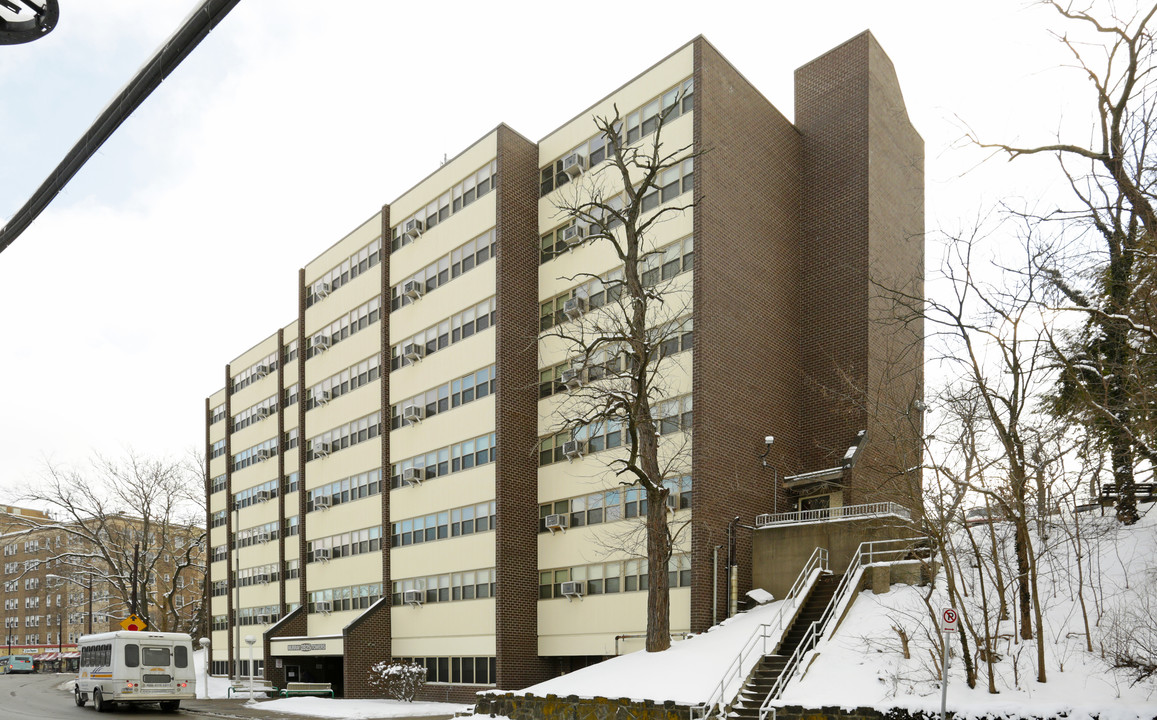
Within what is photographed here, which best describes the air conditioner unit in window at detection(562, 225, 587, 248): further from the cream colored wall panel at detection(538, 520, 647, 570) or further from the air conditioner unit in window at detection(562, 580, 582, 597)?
the air conditioner unit in window at detection(562, 580, 582, 597)

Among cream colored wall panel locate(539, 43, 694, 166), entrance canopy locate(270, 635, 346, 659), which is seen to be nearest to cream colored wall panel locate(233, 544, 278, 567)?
entrance canopy locate(270, 635, 346, 659)

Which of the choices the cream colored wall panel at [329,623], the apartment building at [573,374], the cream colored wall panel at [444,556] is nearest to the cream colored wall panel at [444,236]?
the apartment building at [573,374]

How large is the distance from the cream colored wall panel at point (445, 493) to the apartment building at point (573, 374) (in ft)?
0.36

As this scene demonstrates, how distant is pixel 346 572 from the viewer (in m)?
43.8

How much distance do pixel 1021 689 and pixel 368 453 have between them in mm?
31705

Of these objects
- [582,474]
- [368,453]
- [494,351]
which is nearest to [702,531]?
[582,474]

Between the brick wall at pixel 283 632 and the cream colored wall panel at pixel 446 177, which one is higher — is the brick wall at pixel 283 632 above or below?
below

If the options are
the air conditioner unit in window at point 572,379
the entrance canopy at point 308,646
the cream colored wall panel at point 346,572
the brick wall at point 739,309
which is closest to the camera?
the brick wall at point 739,309

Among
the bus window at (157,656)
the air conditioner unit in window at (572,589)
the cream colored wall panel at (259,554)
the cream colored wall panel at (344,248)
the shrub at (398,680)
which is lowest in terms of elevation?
the shrub at (398,680)

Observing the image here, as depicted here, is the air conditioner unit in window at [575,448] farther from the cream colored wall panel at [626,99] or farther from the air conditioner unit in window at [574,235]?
the cream colored wall panel at [626,99]

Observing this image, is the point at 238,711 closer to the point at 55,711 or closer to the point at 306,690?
the point at 55,711

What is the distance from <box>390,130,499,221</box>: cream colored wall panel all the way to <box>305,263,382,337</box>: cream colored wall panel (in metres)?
2.92

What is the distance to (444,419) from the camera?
125 ft

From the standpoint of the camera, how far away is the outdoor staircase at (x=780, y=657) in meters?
19.5
